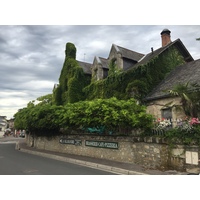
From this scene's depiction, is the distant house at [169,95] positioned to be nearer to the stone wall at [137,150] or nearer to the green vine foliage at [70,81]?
the stone wall at [137,150]

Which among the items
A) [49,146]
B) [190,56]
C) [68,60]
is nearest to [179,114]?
[190,56]

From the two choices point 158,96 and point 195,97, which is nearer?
point 195,97

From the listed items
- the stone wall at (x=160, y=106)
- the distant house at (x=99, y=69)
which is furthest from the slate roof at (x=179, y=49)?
the stone wall at (x=160, y=106)

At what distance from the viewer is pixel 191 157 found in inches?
317

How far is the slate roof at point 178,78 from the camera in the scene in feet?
46.5

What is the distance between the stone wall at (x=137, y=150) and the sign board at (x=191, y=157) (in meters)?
0.06

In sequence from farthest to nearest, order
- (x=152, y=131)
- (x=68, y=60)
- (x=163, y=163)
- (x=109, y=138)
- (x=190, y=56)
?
(x=68, y=60) → (x=190, y=56) → (x=109, y=138) → (x=152, y=131) → (x=163, y=163)

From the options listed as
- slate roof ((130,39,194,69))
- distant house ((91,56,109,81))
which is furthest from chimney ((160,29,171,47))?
distant house ((91,56,109,81))

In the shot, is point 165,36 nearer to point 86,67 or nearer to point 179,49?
point 179,49

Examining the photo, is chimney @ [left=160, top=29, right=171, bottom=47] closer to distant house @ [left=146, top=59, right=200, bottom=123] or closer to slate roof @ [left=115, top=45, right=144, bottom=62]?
slate roof @ [left=115, top=45, right=144, bottom=62]

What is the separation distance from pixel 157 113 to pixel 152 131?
4.69m

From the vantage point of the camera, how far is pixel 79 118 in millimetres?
11906

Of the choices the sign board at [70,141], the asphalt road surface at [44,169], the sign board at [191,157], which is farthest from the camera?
the sign board at [70,141]

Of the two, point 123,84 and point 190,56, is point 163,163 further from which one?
point 190,56
